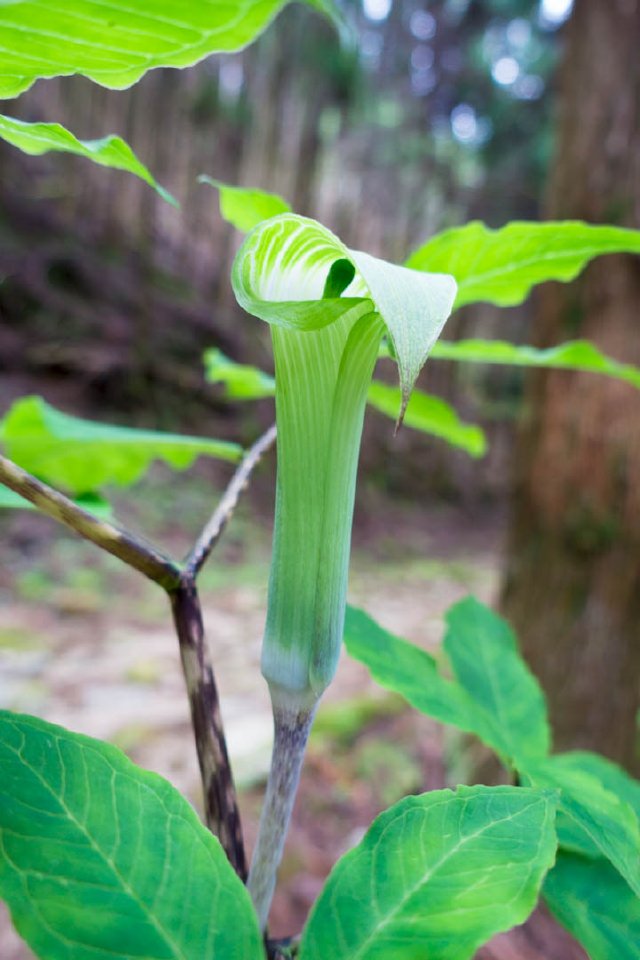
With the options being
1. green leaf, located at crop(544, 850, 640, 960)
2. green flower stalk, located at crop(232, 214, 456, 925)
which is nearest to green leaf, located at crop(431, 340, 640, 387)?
green flower stalk, located at crop(232, 214, 456, 925)

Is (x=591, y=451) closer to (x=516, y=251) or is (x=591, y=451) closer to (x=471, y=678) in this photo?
(x=471, y=678)

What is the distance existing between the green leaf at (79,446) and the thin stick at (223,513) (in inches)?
1.6

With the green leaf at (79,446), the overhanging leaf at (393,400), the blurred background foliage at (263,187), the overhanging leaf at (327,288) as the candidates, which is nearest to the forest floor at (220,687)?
the overhanging leaf at (393,400)

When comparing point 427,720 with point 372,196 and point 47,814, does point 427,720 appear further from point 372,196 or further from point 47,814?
point 372,196

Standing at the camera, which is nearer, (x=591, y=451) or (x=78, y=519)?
(x=78, y=519)

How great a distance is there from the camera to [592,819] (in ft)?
0.97

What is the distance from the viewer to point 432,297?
0.69 feet

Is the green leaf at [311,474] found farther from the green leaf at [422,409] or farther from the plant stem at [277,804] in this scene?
the green leaf at [422,409]

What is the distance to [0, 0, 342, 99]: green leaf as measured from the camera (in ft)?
0.70

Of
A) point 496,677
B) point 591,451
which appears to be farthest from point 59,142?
point 591,451

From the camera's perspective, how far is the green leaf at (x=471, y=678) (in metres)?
0.37

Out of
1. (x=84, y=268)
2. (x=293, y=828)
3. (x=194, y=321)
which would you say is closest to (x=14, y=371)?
(x=84, y=268)

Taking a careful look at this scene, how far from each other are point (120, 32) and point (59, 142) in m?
0.06

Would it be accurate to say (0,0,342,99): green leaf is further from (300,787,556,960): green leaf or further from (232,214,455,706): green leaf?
(300,787,556,960): green leaf
